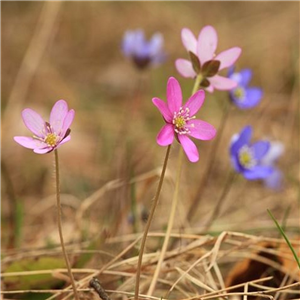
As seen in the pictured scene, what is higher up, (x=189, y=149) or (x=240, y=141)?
(x=240, y=141)

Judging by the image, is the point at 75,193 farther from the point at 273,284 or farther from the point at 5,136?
the point at 273,284

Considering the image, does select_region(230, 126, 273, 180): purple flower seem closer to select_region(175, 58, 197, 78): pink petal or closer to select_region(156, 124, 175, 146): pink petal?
select_region(175, 58, 197, 78): pink petal

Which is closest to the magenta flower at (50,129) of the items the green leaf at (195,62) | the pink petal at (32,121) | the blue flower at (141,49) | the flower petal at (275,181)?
the pink petal at (32,121)

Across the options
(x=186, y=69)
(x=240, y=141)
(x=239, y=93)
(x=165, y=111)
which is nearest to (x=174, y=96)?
(x=165, y=111)

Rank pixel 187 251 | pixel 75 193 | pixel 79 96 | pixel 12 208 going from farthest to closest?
1. pixel 79 96
2. pixel 75 193
3. pixel 12 208
4. pixel 187 251

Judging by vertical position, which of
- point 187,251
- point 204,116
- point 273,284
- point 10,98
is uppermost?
point 10,98

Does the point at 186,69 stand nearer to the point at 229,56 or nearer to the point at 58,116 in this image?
the point at 229,56

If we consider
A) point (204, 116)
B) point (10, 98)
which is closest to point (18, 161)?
point (10, 98)

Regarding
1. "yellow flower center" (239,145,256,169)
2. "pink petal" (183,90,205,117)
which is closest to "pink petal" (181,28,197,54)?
"pink petal" (183,90,205,117)
